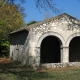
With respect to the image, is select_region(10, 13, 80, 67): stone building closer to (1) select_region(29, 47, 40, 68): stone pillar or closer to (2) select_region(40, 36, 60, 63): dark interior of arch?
(1) select_region(29, 47, 40, 68): stone pillar

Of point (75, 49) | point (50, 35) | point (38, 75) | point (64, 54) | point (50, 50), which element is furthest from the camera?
point (50, 50)

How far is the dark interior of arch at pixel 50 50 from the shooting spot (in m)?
25.0

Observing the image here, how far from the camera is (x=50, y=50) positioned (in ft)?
83.0

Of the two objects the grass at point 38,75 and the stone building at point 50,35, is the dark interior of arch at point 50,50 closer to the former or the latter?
the stone building at point 50,35

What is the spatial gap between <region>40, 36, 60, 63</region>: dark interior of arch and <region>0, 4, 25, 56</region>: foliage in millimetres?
8306

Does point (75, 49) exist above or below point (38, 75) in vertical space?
above

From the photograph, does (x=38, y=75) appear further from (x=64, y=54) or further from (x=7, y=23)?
(x=7, y=23)

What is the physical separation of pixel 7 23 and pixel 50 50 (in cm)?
1187

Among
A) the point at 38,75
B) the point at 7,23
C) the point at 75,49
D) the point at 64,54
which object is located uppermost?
the point at 7,23

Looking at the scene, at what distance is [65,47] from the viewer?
20859 mm

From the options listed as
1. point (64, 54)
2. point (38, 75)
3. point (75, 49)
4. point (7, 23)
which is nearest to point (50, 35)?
point (64, 54)

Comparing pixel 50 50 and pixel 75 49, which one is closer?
pixel 75 49

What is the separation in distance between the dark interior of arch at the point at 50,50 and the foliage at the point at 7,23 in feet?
27.3

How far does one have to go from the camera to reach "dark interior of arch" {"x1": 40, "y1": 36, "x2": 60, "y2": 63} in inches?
985
